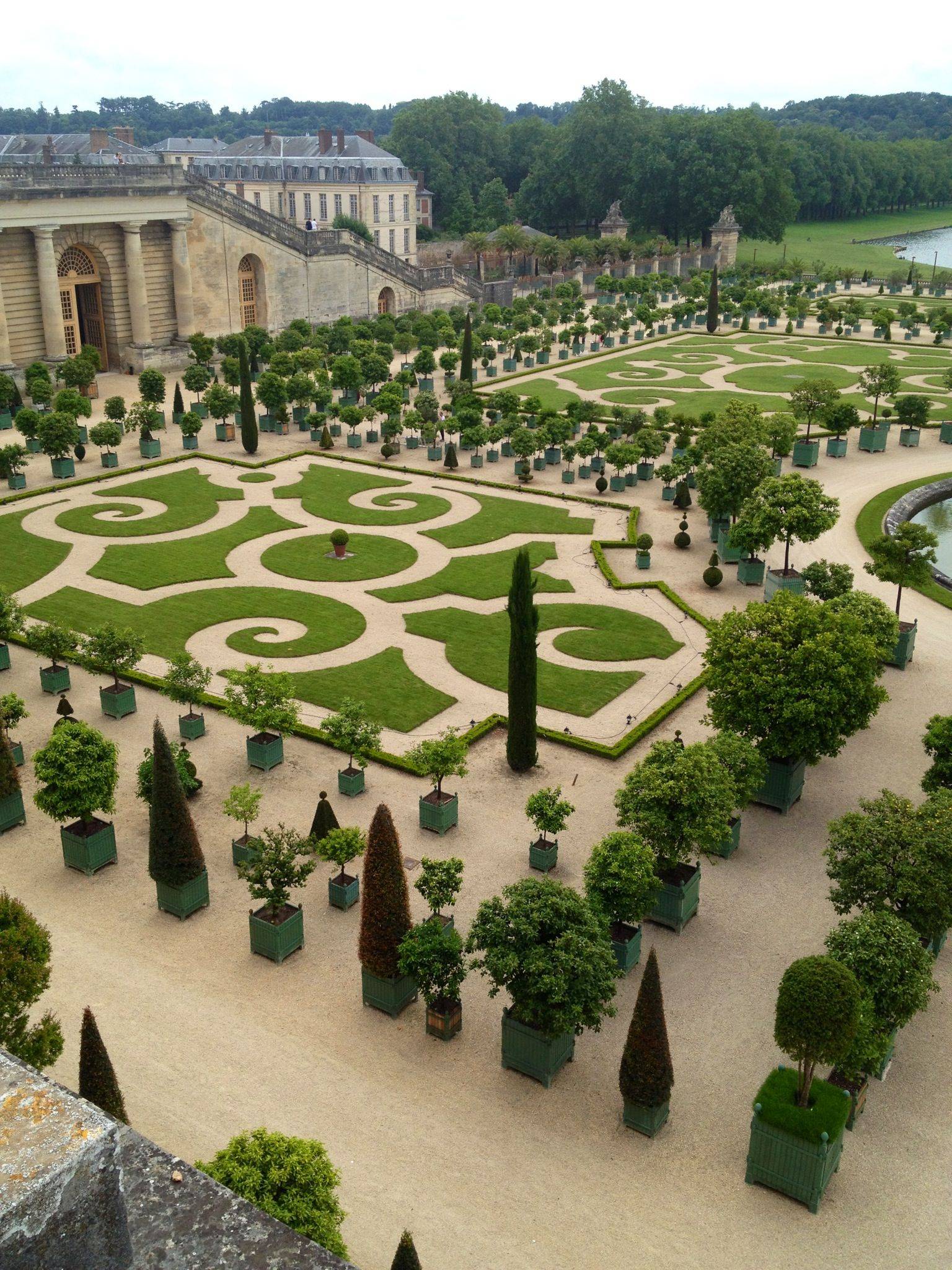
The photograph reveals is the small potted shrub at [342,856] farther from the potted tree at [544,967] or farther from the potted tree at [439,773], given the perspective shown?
the potted tree at [544,967]

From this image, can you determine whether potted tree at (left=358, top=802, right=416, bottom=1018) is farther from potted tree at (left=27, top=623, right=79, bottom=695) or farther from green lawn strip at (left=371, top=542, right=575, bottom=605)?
green lawn strip at (left=371, top=542, right=575, bottom=605)

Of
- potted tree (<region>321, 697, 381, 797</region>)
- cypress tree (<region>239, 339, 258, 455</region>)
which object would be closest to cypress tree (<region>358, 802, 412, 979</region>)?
potted tree (<region>321, 697, 381, 797</region>)

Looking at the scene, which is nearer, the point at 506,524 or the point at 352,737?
the point at 352,737

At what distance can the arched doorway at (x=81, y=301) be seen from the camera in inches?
3036

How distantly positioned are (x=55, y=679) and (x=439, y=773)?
13833 millimetres

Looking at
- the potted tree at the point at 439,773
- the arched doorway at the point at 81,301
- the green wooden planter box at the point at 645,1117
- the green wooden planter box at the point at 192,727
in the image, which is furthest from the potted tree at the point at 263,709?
the arched doorway at the point at 81,301

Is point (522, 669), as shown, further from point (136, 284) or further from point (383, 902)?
point (136, 284)

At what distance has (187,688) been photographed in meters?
31.7

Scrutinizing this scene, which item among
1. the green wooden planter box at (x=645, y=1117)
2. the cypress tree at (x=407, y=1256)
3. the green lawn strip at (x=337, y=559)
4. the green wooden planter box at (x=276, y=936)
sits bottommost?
the green wooden planter box at (x=645, y=1117)

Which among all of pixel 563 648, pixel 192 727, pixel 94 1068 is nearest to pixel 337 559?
pixel 563 648

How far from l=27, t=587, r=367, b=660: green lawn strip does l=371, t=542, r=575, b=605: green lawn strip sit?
2467 mm

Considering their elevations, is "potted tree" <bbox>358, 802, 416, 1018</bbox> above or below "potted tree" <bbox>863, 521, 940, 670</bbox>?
below

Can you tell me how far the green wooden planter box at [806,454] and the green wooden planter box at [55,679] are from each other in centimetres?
3946

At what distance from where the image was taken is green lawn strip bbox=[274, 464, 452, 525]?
169 ft
